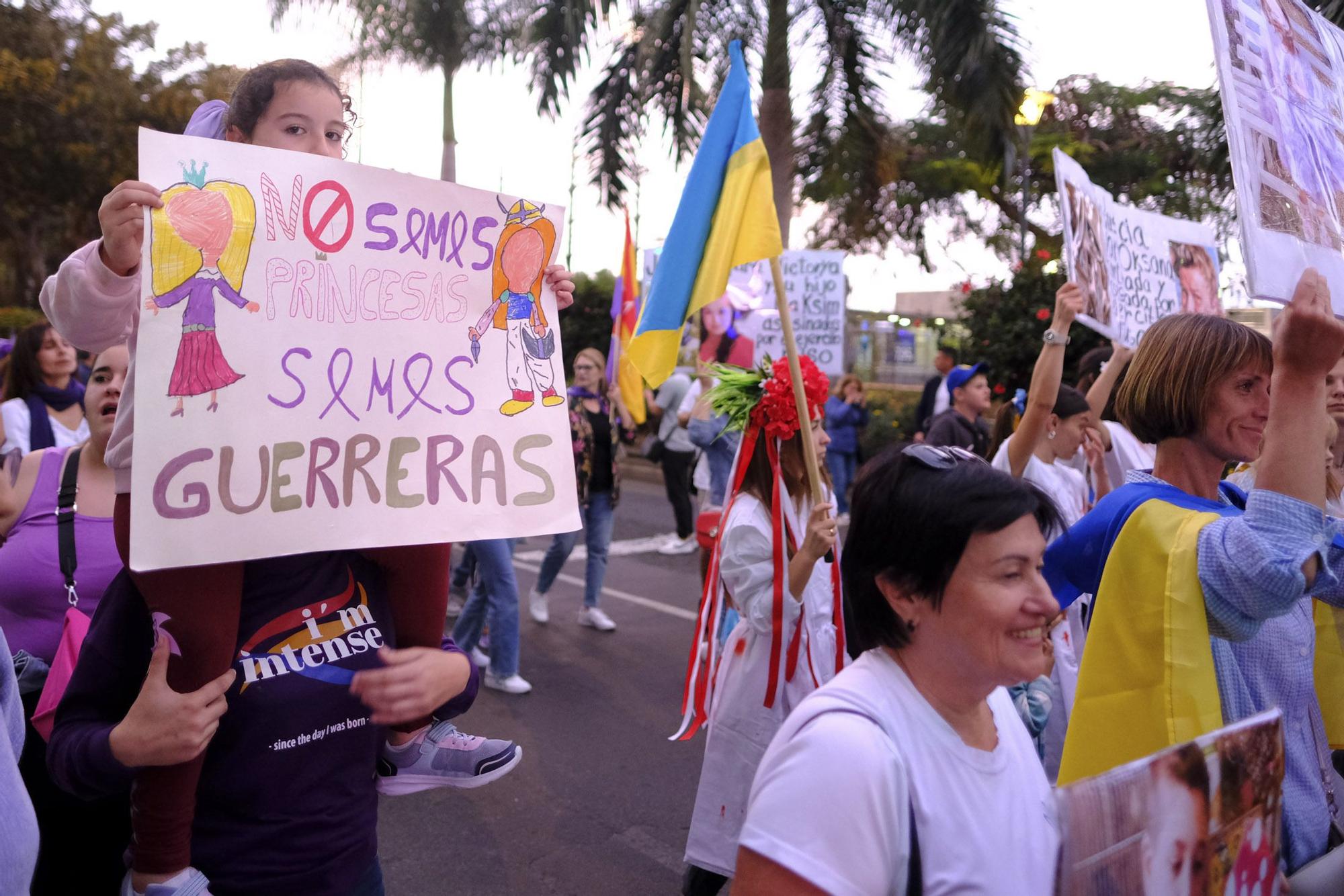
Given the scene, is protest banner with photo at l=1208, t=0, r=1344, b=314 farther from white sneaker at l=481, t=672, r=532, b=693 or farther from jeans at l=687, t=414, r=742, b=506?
jeans at l=687, t=414, r=742, b=506

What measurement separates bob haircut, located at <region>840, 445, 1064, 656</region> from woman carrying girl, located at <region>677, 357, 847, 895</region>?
122 centimetres

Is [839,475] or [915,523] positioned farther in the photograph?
[839,475]

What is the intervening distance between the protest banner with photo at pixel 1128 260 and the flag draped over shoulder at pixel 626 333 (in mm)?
3950

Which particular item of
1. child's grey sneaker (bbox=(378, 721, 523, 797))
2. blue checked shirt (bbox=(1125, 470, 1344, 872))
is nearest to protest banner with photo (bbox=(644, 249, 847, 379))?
blue checked shirt (bbox=(1125, 470, 1344, 872))

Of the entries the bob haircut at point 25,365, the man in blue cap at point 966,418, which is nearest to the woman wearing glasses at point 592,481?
the man in blue cap at point 966,418

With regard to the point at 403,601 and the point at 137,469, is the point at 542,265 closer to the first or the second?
the point at 403,601

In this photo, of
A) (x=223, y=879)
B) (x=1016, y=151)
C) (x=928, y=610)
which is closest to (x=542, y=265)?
(x=928, y=610)

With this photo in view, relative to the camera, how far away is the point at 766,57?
11.0 m

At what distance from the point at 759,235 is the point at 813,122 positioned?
30.6ft

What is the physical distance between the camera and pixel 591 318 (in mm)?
18281

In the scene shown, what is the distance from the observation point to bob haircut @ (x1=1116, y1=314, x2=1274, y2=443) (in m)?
2.07

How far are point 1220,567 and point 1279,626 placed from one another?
28 cm

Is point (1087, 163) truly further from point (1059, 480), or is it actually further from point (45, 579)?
point (45, 579)

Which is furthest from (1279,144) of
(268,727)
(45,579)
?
(45,579)
